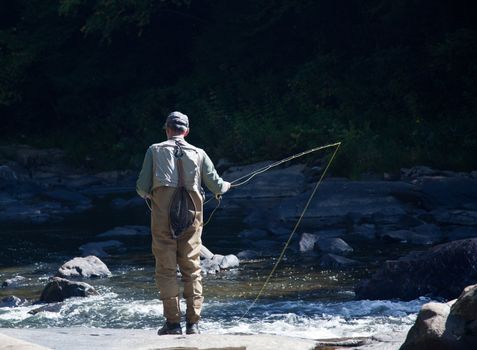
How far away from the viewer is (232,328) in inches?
339

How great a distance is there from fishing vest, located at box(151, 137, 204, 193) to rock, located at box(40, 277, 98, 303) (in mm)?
3842

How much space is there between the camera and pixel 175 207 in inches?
284

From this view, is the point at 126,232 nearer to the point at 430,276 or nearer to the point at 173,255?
the point at 430,276

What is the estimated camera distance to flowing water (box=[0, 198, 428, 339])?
28.8 feet

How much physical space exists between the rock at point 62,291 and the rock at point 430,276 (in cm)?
299

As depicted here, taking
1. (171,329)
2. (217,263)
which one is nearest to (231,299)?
(217,263)

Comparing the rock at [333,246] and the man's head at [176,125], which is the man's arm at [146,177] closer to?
the man's head at [176,125]

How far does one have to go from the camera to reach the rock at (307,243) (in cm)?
1368

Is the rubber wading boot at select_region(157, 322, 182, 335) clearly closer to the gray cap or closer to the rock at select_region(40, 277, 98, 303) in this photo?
the gray cap

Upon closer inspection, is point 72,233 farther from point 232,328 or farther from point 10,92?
point 10,92

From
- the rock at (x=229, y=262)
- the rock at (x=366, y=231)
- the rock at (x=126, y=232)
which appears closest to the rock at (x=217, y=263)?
the rock at (x=229, y=262)

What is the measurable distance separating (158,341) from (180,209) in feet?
3.87

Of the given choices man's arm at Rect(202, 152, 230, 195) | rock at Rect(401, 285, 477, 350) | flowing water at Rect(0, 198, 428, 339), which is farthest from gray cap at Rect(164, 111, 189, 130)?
rock at Rect(401, 285, 477, 350)

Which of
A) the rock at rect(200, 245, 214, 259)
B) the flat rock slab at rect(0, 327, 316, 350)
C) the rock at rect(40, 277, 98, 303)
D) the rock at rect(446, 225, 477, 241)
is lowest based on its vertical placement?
the rock at rect(446, 225, 477, 241)
